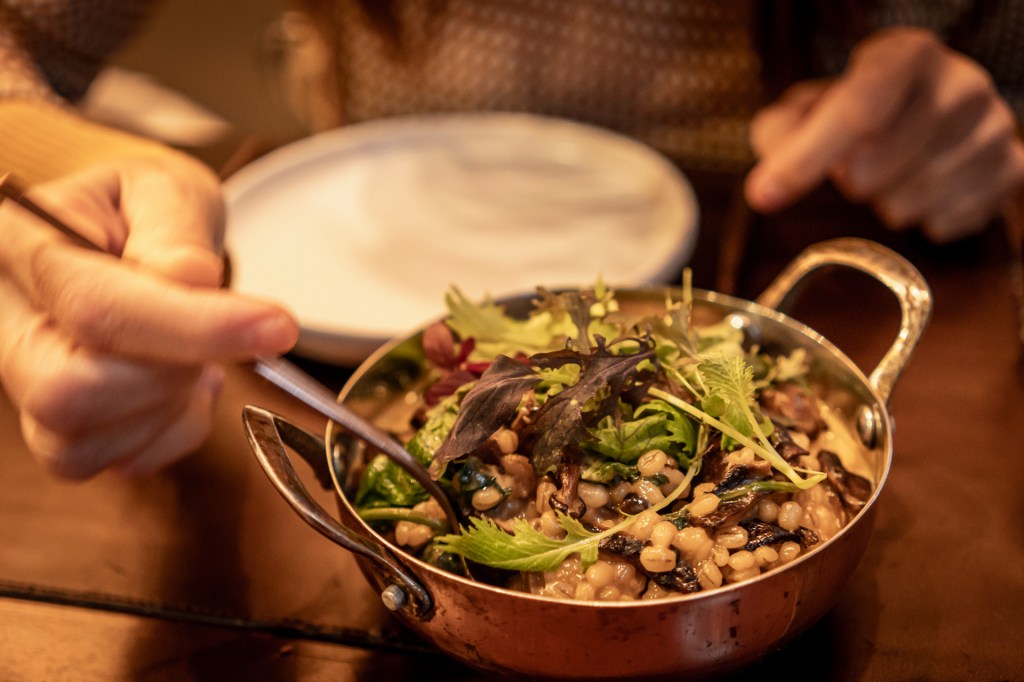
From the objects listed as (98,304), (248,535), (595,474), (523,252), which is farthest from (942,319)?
(98,304)

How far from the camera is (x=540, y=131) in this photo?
6.55ft

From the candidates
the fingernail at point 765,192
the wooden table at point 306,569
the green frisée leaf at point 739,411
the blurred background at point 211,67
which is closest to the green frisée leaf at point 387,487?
the wooden table at point 306,569

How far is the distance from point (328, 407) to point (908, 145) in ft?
4.15

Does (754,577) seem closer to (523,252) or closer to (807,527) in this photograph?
(807,527)

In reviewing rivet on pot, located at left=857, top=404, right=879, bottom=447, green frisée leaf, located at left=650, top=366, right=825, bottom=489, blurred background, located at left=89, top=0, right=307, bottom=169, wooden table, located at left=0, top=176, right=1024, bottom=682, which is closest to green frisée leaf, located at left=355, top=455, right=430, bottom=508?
wooden table, located at left=0, top=176, right=1024, bottom=682

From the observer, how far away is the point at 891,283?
103 centimetres

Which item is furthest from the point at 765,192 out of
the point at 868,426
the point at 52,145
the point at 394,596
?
the point at 52,145

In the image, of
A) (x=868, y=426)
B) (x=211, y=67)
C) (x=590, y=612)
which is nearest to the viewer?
(x=590, y=612)

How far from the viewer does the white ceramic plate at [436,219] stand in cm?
154

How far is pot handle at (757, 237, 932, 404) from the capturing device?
1000 millimetres

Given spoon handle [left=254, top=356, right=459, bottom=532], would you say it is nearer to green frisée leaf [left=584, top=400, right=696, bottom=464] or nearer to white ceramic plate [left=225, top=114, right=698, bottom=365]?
green frisée leaf [left=584, top=400, right=696, bottom=464]

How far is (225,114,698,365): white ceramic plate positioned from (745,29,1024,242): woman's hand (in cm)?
22

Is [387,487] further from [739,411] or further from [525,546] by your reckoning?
[739,411]

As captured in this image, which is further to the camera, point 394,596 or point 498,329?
point 498,329
